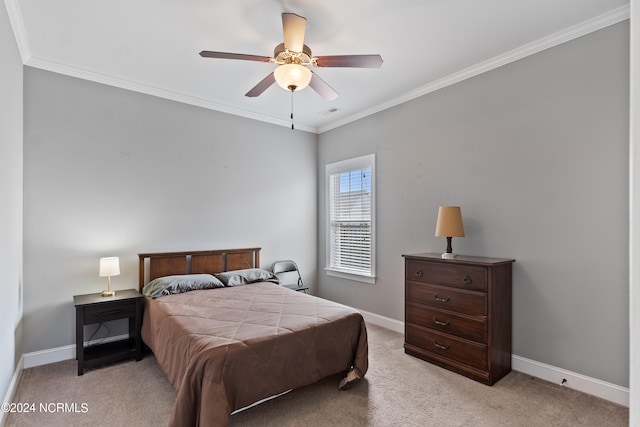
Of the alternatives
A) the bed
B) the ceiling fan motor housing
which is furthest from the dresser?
the ceiling fan motor housing

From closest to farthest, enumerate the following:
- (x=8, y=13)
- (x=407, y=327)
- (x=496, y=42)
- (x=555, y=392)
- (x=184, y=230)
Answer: (x=8, y=13) → (x=555, y=392) → (x=496, y=42) → (x=407, y=327) → (x=184, y=230)

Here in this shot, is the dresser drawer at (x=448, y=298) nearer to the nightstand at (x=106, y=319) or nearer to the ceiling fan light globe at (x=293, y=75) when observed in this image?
the ceiling fan light globe at (x=293, y=75)

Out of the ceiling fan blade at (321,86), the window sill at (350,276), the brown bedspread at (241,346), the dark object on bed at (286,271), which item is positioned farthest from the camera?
the dark object on bed at (286,271)

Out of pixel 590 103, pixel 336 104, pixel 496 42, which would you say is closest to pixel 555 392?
pixel 590 103

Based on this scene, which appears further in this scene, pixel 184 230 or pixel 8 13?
pixel 184 230

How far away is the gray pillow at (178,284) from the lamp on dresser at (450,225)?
2391 mm

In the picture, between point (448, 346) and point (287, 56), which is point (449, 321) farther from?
point (287, 56)

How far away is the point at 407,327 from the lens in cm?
345

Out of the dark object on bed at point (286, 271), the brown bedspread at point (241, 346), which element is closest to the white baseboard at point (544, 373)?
the brown bedspread at point (241, 346)

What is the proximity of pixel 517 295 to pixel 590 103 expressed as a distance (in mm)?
1667

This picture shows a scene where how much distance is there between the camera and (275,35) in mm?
2797

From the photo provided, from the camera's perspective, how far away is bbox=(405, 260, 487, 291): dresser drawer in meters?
2.87

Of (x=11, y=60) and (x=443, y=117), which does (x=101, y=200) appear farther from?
(x=443, y=117)

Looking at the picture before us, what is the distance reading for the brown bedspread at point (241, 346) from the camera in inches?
81.7
